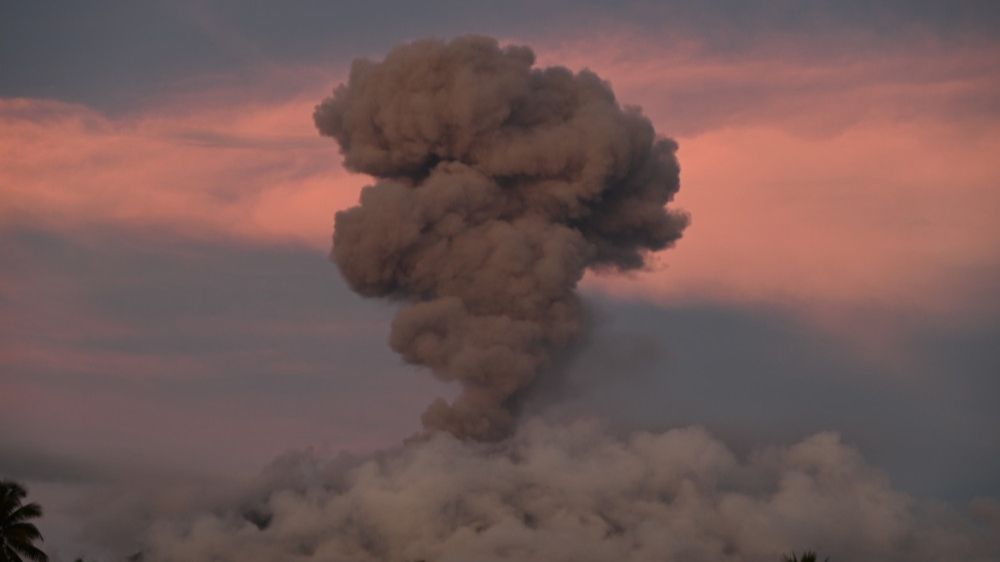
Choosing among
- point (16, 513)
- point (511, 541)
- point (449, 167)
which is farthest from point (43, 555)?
point (511, 541)

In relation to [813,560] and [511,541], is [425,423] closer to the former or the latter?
[511,541]

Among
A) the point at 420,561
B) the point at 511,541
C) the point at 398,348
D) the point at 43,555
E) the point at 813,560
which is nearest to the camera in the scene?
the point at 813,560

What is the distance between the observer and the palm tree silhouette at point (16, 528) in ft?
282

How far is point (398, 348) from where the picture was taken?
4540 inches

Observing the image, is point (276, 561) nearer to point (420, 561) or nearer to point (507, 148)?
point (420, 561)

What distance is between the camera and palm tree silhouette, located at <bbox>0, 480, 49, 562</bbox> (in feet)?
282

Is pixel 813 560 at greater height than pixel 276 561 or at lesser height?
lesser

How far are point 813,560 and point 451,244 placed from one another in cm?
4163

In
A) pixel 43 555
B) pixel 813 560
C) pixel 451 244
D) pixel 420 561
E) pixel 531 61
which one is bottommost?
pixel 43 555

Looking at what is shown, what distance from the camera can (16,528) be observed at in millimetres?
86312

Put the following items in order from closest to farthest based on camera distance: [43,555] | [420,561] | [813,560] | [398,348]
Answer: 1. [813,560]
2. [43,555]
3. [398,348]
4. [420,561]

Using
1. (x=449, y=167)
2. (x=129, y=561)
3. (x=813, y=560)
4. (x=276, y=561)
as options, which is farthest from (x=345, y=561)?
(x=813, y=560)

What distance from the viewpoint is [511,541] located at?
139 meters

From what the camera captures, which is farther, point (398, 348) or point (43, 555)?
point (398, 348)
